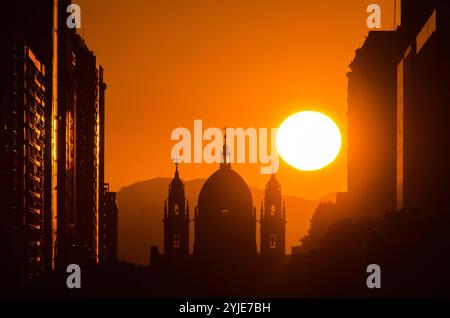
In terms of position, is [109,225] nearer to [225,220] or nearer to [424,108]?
[225,220]

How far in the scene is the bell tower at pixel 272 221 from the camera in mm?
159625

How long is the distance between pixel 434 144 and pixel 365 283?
1553 centimetres

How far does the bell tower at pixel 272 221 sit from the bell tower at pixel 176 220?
10.5 meters

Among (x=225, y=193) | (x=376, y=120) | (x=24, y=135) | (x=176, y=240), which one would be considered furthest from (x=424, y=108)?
(x=176, y=240)

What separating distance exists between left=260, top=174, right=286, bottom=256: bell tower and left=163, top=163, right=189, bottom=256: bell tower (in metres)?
10.5

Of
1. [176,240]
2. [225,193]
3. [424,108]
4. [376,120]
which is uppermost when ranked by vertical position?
[376,120]

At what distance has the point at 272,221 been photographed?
6363 inches

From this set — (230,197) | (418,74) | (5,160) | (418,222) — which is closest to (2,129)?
(5,160)

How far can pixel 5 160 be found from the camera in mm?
69125

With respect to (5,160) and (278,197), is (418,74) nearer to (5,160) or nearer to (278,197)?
(5,160)

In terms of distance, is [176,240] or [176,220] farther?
[176,240]

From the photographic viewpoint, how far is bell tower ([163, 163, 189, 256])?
6161 inches

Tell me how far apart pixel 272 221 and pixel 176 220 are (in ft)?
42.0

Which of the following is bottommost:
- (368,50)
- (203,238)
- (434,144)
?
(203,238)
